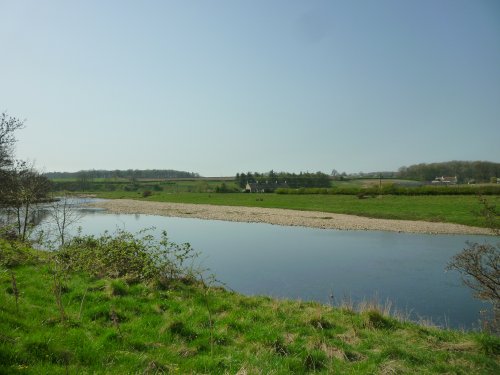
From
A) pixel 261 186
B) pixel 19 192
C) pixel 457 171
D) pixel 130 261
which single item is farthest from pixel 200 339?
pixel 457 171

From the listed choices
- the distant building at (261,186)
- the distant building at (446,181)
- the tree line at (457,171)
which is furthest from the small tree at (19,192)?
the distant building at (446,181)

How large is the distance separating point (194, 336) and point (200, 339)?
27 centimetres

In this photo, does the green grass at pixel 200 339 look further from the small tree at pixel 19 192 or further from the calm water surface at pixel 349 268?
the small tree at pixel 19 192

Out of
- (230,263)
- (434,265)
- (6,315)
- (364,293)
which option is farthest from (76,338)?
(434,265)

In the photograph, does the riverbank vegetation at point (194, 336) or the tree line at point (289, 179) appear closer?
the riverbank vegetation at point (194, 336)

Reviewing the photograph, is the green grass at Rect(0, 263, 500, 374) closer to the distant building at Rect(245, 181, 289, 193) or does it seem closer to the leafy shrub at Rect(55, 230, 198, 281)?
the leafy shrub at Rect(55, 230, 198, 281)

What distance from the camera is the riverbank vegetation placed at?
16.9ft

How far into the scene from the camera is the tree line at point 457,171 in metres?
98.3

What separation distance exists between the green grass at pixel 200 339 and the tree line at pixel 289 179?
364ft

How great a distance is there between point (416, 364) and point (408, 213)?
143 ft

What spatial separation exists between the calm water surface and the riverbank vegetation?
173 inches

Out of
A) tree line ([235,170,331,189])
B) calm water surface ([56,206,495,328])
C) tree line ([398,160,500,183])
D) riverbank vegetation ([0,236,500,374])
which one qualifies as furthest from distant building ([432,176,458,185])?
riverbank vegetation ([0,236,500,374])

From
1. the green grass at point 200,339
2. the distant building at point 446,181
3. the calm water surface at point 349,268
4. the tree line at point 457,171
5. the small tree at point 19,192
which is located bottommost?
the calm water surface at point 349,268

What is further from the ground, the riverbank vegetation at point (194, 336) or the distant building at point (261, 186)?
the distant building at point (261, 186)
